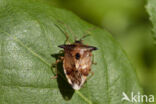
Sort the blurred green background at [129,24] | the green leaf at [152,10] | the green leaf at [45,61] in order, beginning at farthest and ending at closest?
the blurred green background at [129,24] → the green leaf at [152,10] → the green leaf at [45,61]

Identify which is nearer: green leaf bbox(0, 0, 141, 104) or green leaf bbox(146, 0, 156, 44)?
green leaf bbox(0, 0, 141, 104)

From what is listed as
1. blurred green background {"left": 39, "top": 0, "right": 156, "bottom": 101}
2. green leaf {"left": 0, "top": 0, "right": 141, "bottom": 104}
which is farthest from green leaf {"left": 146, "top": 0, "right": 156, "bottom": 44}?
blurred green background {"left": 39, "top": 0, "right": 156, "bottom": 101}

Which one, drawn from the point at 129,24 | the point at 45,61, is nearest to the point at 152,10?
the point at 45,61

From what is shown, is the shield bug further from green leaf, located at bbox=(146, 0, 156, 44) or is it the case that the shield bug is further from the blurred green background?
the blurred green background

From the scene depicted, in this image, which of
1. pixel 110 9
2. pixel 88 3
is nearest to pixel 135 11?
pixel 110 9

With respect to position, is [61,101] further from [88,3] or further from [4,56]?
[88,3]

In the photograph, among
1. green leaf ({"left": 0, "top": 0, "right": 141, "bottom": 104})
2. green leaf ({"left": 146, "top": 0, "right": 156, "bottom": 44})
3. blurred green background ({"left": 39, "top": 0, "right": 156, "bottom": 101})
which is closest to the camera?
green leaf ({"left": 0, "top": 0, "right": 141, "bottom": 104})

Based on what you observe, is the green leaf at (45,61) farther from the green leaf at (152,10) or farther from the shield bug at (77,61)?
the green leaf at (152,10)

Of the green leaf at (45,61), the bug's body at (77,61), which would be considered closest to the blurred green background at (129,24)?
the bug's body at (77,61)
